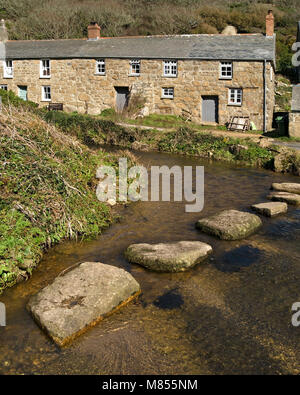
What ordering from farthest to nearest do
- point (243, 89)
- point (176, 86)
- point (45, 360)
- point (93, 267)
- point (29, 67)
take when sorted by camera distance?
point (29, 67)
point (176, 86)
point (243, 89)
point (93, 267)
point (45, 360)

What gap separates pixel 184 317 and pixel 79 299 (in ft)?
5.22

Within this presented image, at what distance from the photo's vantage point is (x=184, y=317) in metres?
5.77

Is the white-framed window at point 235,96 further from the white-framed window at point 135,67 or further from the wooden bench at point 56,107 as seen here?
the wooden bench at point 56,107

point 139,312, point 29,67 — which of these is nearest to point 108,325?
point 139,312

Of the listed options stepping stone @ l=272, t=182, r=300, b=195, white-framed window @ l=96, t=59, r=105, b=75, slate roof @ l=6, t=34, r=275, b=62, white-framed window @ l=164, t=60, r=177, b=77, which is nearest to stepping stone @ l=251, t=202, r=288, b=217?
stepping stone @ l=272, t=182, r=300, b=195

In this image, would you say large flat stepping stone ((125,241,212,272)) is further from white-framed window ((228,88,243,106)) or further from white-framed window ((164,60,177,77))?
white-framed window ((164,60,177,77))

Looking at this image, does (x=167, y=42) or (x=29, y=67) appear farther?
(x=29, y=67)

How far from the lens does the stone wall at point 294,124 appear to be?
1973 centimetres

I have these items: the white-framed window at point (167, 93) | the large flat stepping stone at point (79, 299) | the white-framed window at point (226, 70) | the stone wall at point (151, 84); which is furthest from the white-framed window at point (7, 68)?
the large flat stepping stone at point (79, 299)

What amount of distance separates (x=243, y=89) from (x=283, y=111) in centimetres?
522

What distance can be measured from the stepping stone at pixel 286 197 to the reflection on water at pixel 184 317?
2194 mm

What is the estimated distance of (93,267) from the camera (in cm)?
657

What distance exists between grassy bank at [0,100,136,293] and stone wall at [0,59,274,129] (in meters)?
17.6

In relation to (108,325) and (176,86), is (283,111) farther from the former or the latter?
(108,325)
